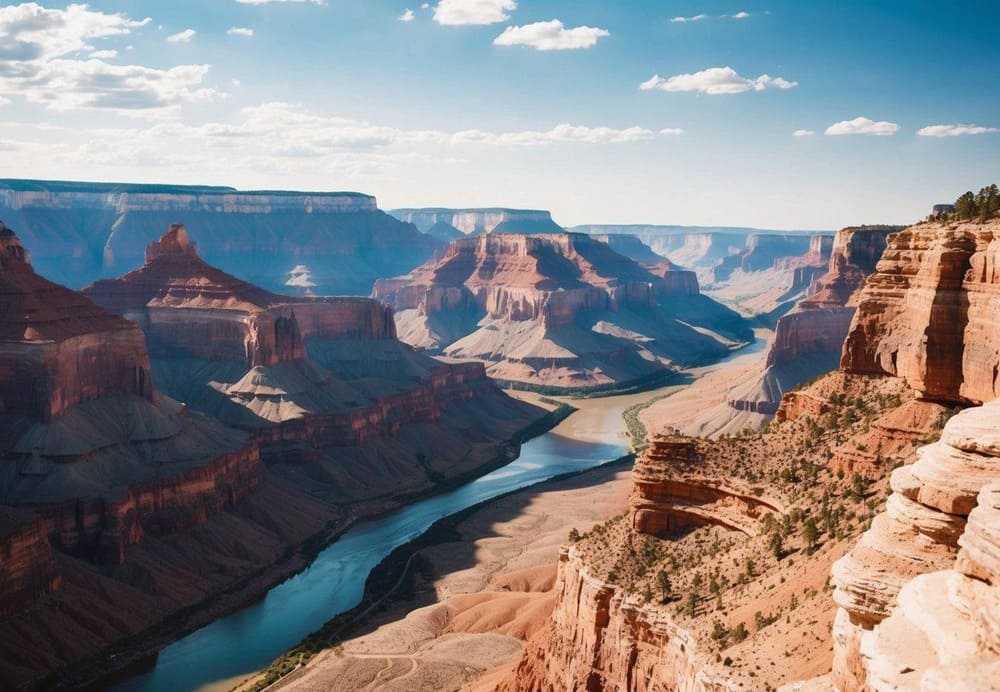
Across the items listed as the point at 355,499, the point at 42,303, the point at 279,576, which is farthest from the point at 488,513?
the point at 42,303

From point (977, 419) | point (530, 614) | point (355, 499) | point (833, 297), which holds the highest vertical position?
point (977, 419)

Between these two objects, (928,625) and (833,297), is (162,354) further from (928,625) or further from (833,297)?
(928,625)

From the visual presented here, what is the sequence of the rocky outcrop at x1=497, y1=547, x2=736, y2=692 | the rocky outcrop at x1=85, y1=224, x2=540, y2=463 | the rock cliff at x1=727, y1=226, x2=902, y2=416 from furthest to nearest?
the rock cliff at x1=727, y1=226, x2=902, y2=416, the rocky outcrop at x1=85, y1=224, x2=540, y2=463, the rocky outcrop at x1=497, y1=547, x2=736, y2=692

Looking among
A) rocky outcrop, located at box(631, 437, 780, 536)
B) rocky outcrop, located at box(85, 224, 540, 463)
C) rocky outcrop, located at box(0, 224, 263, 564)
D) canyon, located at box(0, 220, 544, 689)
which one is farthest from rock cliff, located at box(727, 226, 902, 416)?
rocky outcrop, located at box(631, 437, 780, 536)

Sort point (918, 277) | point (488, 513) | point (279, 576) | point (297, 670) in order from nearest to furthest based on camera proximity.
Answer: point (918, 277) → point (297, 670) → point (279, 576) → point (488, 513)

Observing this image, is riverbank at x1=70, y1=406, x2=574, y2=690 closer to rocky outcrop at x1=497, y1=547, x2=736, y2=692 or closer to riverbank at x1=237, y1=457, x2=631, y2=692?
riverbank at x1=237, y1=457, x2=631, y2=692

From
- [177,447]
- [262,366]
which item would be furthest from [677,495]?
[262,366]

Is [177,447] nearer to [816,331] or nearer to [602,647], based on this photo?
[602,647]

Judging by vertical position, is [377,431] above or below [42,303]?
below
